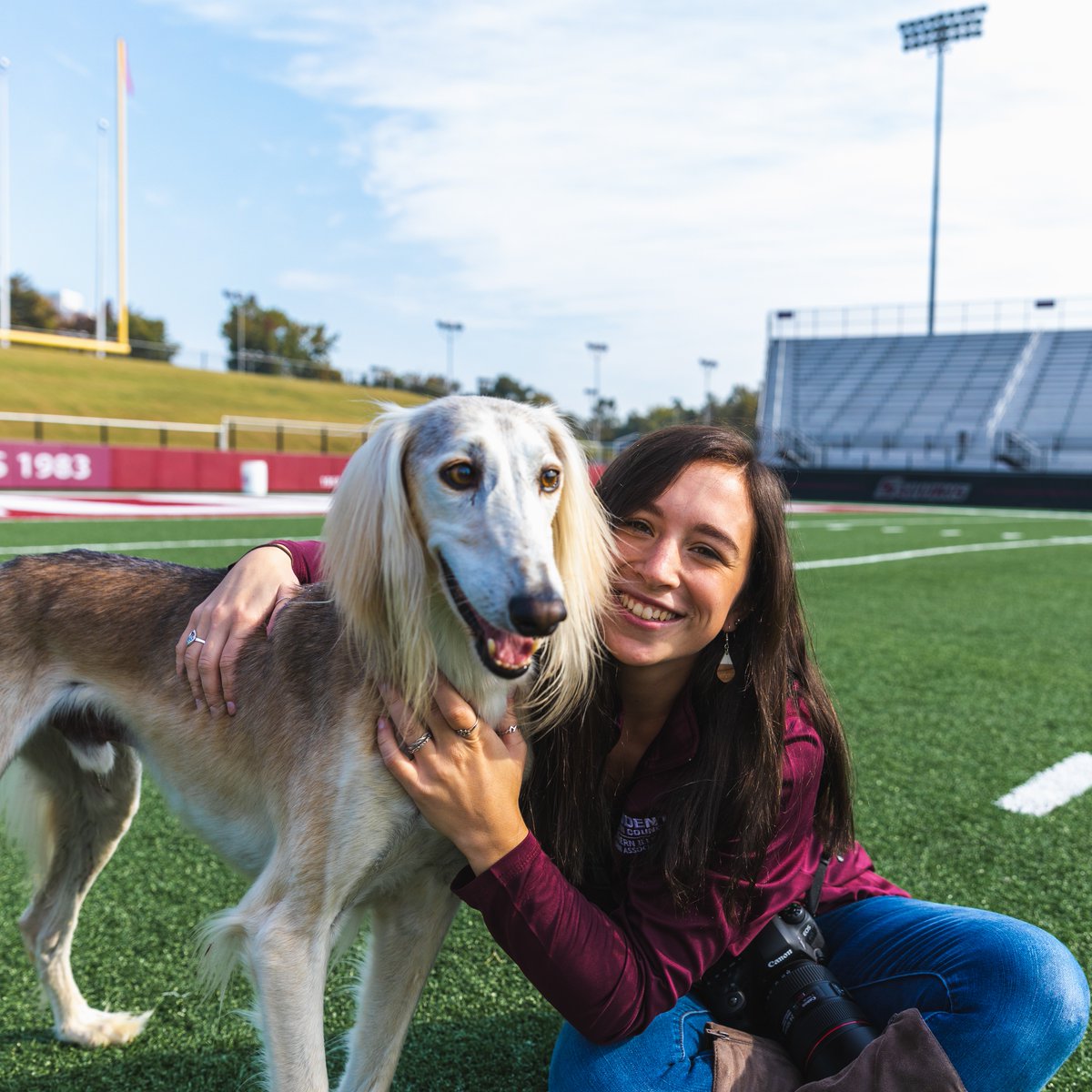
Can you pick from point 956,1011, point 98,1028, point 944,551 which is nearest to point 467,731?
point 956,1011

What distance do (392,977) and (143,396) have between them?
179 ft

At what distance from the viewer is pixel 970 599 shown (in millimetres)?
9586

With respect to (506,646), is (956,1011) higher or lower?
lower

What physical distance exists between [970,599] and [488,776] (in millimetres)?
8789

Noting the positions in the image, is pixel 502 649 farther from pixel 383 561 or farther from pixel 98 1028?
pixel 98 1028

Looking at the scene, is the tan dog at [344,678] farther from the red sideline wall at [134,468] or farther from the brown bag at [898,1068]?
the red sideline wall at [134,468]

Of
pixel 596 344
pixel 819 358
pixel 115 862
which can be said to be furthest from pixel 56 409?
pixel 115 862

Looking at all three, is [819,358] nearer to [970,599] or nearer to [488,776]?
[970,599]

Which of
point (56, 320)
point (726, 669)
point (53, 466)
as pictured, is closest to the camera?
point (726, 669)

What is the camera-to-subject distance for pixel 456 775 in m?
1.85

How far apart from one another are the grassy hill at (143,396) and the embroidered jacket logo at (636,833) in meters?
38.4

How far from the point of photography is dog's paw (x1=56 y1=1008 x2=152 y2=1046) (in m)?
2.41

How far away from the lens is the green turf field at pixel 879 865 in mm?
2371

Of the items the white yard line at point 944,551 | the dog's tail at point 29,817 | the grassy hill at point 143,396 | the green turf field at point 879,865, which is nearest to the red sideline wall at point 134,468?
the white yard line at point 944,551
